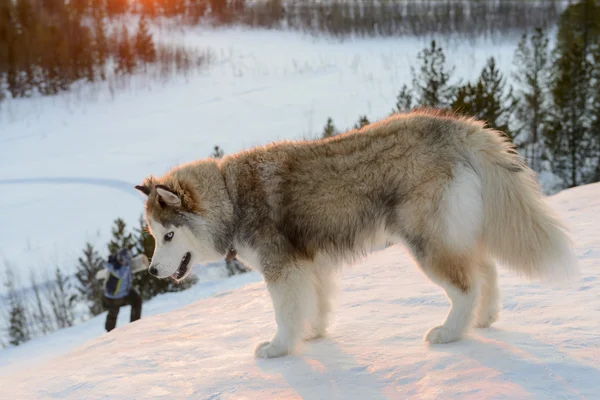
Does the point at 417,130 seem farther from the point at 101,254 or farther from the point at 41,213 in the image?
the point at 41,213

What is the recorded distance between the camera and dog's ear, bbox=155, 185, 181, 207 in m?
4.58

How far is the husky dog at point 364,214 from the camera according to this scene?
13.4ft

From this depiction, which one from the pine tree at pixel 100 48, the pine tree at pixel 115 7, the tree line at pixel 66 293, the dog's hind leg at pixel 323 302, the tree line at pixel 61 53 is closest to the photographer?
the dog's hind leg at pixel 323 302

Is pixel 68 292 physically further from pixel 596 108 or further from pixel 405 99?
pixel 596 108

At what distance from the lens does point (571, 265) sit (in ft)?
13.0

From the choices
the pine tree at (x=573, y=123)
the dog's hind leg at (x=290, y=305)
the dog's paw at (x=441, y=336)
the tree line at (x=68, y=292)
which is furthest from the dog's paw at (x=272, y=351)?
the pine tree at (x=573, y=123)

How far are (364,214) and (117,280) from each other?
6.42 m

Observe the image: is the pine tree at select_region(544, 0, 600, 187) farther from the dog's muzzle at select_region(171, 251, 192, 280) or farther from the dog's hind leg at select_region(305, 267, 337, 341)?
the dog's muzzle at select_region(171, 251, 192, 280)

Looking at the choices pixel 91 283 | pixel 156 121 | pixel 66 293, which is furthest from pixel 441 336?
pixel 156 121

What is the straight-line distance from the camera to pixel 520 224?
13.2ft

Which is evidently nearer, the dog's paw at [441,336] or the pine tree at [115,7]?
the dog's paw at [441,336]

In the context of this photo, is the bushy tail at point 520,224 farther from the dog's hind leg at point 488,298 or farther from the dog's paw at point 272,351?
the dog's paw at point 272,351

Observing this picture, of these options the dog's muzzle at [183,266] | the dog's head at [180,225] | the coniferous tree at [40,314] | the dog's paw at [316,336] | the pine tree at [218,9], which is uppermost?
the pine tree at [218,9]

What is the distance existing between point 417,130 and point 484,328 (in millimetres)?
1643
